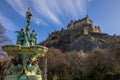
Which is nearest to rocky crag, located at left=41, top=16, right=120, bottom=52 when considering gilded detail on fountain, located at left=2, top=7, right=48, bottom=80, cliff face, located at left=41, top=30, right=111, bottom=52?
cliff face, located at left=41, top=30, right=111, bottom=52

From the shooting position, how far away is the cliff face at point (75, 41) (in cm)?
6941

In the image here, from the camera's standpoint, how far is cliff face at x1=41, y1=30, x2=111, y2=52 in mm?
69406

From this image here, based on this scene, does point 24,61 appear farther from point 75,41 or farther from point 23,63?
point 75,41

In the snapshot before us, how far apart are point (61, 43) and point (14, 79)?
6750 centimetres

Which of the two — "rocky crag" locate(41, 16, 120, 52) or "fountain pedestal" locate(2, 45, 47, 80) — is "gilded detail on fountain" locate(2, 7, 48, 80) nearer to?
"fountain pedestal" locate(2, 45, 47, 80)

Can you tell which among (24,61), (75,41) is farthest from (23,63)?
(75,41)

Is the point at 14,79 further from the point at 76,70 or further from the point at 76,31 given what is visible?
the point at 76,31

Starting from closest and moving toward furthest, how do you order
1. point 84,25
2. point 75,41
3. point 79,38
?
point 75,41
point 79,38
point 84,25

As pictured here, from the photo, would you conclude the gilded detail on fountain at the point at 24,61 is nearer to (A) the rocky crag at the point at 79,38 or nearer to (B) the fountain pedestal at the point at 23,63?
(B) the fountain pedestal at the point at 23,63

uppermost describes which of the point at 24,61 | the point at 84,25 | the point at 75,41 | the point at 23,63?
the point at 84,25

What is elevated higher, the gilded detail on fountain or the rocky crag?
the rocky crag

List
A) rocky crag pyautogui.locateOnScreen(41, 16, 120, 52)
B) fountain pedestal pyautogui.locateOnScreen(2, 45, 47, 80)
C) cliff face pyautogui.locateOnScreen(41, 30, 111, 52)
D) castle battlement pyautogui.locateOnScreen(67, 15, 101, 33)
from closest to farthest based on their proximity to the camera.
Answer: fountain pedestal pyautogui.locateOnScreen(2, 45, 47, 80)
cliff face pyautogui.locateOnScreen(41, 30, 111, 52)
rocky crag pyautogui.locateOnScreen(41, 16, 120, 52)
castle battlement pyautogui.locateOnScreen(67, 15, 101, 33)

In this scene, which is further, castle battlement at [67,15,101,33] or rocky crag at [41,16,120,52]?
castle battlement at [67,15,101,33]

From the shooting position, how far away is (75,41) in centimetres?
7219
